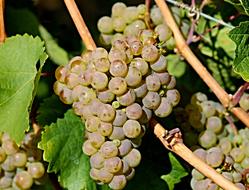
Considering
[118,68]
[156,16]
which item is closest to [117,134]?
[118,68]

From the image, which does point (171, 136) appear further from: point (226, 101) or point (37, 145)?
point (37, 145)

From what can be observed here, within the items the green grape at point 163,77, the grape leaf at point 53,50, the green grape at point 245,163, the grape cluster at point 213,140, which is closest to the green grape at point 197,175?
the grape cluster at point 213,140

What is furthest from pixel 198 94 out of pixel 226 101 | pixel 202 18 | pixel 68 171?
pixel 68 171

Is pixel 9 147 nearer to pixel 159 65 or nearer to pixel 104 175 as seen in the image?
pixel 104 175

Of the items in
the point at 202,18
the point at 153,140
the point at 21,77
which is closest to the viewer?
the point at 21,77

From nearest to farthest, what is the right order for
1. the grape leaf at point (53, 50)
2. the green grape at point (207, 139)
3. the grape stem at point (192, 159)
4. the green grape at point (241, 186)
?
the grape stem at point (192, 159)
the green grape at point (241, 186)
the green grape at point (207, 139)
the grape leaf at point (53, 50)

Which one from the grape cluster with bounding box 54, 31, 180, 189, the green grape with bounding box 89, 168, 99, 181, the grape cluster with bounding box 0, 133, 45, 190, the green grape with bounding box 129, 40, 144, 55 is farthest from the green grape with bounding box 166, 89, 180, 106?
the grape cluster with bounding box 0, 133, 45, 190

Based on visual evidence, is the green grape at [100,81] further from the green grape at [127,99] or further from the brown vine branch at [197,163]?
the brown vine branch at [197,163]
